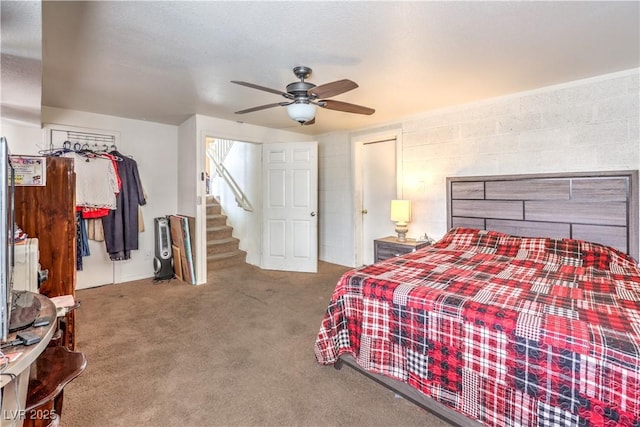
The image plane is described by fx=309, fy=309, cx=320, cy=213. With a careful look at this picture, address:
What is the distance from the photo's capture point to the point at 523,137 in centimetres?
319

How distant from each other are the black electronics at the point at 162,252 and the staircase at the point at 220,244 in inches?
24.2

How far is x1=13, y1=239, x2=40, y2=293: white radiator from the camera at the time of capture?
1.68 m

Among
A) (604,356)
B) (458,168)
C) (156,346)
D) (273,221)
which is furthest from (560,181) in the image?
(156,346)

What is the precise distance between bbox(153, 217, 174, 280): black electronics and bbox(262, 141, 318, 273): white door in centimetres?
134

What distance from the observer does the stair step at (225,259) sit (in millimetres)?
4844

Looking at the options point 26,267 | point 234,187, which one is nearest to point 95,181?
point 234,187

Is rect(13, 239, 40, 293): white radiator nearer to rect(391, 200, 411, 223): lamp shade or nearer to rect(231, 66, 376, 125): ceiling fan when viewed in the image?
rect(231, 66, 376, 125): ceiling fan

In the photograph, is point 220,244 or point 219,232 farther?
point 219,232

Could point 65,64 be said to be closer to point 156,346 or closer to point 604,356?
point 156,346

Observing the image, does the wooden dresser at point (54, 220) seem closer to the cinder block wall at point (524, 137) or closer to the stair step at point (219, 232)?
the stair step at point (219, 232)

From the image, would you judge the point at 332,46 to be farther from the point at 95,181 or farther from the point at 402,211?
the point at 95,181

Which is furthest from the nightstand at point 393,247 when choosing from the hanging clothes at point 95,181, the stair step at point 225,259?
the hanging clothes at point 95,181

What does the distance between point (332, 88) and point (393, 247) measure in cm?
216

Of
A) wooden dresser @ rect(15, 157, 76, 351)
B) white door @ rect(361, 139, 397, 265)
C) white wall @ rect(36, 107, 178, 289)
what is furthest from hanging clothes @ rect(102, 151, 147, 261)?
white door @ rect(361, 139, 397, 265)
